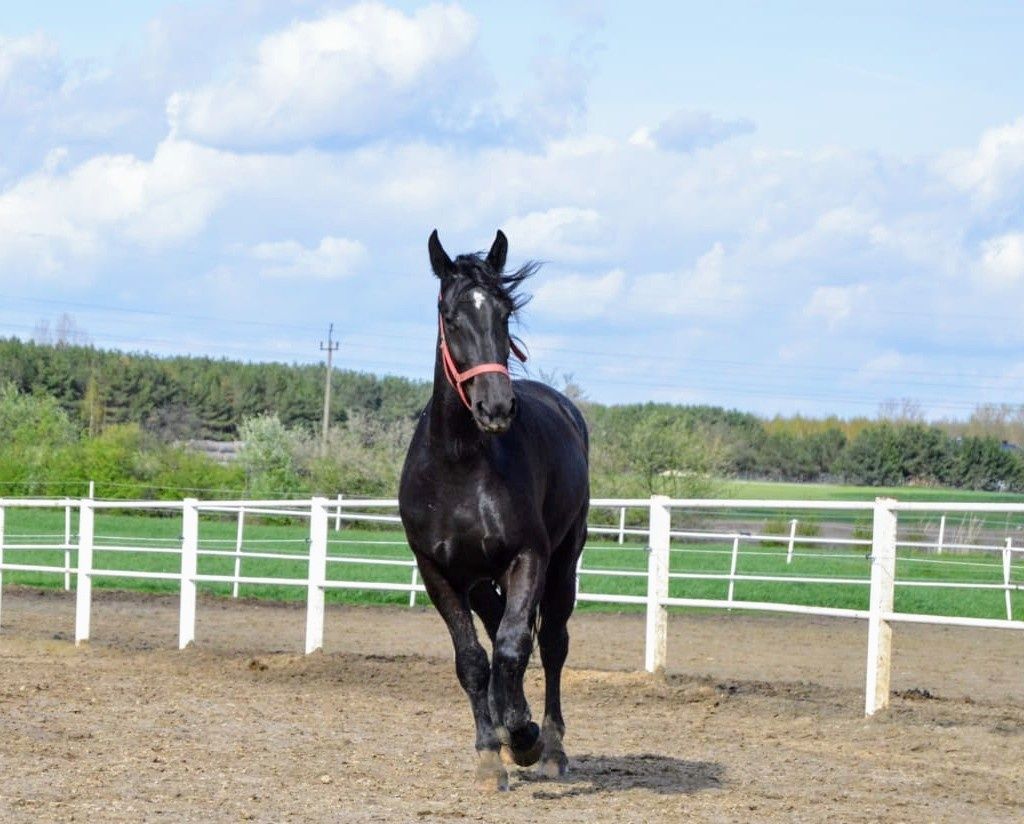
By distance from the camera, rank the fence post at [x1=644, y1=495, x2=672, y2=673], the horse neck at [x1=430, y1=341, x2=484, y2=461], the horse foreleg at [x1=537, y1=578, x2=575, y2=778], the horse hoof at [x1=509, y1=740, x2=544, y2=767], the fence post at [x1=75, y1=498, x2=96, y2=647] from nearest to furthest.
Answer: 1. the horse neck at [x1=430, y1=341, x2=484, y2=461]
2. the horse hoof at [x1=509, y1=740, x2=544, y2=767]
3. the horse foreleg at [x1=537, y1=578, x2=575, y2=778]
4. the fence post at [x1=644, y1=495, x2=672, y2=673]
5. the fence post at [x1=75, y1=498, x2=96, y2=647]

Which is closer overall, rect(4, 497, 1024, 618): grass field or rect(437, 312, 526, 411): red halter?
rect(437, 312, 526, 411): red halter

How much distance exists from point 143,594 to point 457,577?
592 inches

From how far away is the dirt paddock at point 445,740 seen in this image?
17.1 feet

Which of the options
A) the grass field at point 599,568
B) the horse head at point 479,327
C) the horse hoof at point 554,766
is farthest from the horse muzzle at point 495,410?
the grass field at point 599,568

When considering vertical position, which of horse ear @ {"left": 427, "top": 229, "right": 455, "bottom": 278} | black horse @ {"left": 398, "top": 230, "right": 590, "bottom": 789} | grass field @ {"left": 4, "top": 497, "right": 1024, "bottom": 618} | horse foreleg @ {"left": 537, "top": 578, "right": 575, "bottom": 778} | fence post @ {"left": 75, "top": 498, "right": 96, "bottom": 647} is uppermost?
horse ear @ {"left": 427, "top": 229, "right": 455, "bottom": 278}

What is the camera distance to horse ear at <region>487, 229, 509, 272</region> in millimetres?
5594

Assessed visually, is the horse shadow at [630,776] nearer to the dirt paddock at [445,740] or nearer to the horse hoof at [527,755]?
the dirt paddock at [445,740]

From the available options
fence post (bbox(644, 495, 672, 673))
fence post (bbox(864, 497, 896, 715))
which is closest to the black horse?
fence post (bbox(864, 497, 896, 715))

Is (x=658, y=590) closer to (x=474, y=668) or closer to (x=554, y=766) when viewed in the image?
(x=554, y=766)

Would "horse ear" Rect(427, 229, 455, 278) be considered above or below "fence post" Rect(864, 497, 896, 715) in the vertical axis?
above

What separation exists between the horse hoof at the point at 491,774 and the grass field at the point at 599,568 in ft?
36.8

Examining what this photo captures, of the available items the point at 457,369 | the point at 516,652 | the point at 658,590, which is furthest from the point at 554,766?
the point at 658,590

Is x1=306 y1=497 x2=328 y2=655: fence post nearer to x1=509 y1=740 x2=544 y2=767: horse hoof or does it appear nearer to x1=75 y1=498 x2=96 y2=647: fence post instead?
x1=75 y1=498 x2=96 y2=647: fence post

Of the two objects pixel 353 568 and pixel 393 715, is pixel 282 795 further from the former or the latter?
pixel 353 568
